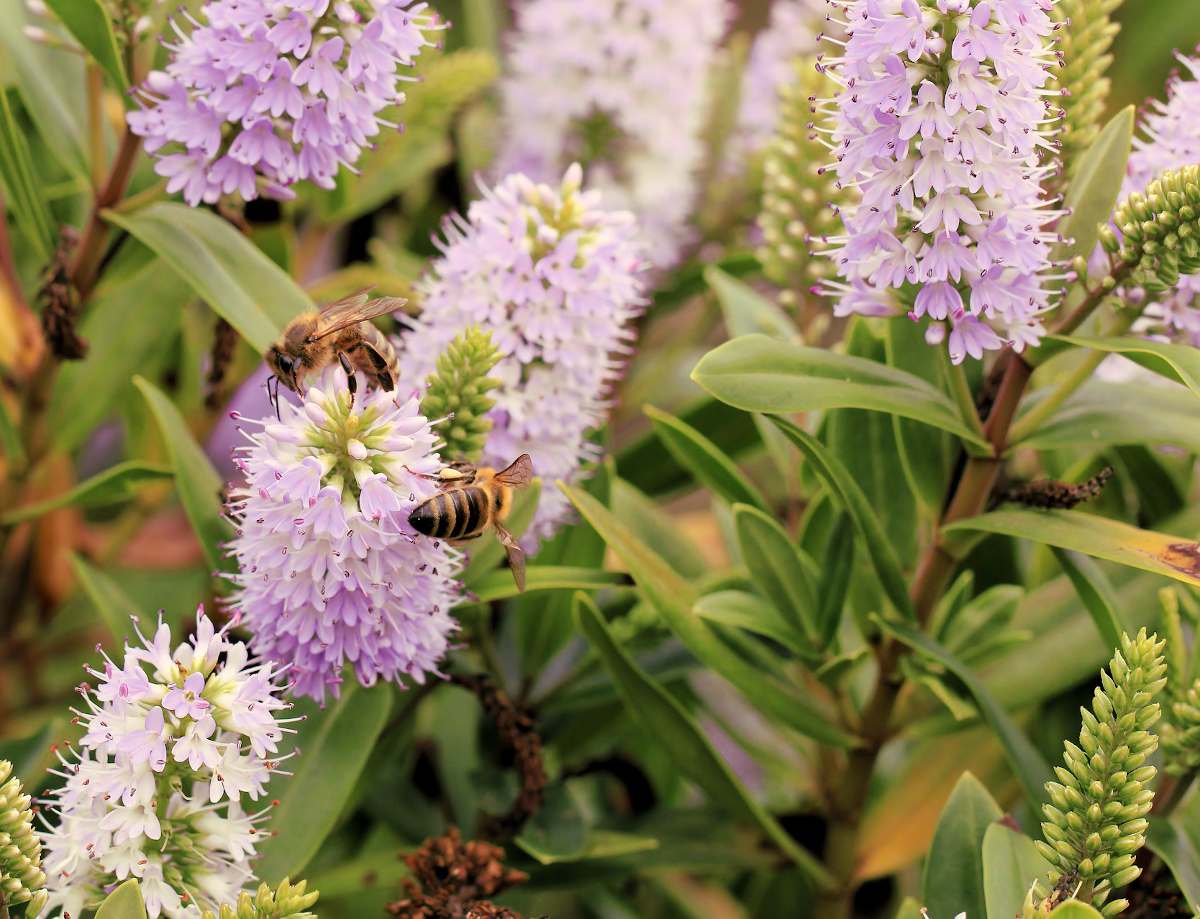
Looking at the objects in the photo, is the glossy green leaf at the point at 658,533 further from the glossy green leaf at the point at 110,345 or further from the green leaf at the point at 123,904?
the green leaf at the point at 123,904

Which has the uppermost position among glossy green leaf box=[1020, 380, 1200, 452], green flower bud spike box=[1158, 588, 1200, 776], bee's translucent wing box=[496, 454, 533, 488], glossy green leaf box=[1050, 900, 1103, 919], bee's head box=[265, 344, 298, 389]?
glossy green leaf box=[1020, 380, 1200, 452]

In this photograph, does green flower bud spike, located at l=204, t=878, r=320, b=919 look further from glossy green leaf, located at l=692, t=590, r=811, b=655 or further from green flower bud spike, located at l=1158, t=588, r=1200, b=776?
green flower bud spike, located at l=1158, t=588, r=1200, b=776

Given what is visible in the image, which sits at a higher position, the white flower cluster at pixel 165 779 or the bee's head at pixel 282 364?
the bee's head at pixel 282 364

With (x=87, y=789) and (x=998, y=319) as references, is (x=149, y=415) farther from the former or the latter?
(x=998, y=319)

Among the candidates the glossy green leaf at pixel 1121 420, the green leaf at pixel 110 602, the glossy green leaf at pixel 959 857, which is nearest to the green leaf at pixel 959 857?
the glossy green leaf at pixel 959 857

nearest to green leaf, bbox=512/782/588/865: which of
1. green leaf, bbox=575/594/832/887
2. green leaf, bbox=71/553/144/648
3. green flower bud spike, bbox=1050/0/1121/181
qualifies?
green leaf, bbox=575/594/832/887

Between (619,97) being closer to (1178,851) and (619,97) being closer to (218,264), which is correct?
(218,264)
